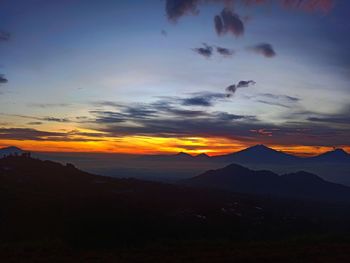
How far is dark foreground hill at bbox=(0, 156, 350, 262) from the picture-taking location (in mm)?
27203

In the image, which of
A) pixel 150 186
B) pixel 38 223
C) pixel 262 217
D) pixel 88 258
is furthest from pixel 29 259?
pixel 150 186

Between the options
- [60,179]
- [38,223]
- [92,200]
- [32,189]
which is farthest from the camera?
[60,179]

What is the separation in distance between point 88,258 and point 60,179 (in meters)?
62.7

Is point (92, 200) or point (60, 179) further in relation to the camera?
point (60, 179)

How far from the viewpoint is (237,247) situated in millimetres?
29594

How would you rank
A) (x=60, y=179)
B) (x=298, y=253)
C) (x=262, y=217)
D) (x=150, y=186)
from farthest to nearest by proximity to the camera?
(x=150, y=186), (x=60, y=179), (x=262, y=217), (x=298, y=253)

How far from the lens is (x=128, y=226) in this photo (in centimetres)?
5175

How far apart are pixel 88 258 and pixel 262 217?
179 ft

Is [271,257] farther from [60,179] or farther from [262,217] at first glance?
[60,179]

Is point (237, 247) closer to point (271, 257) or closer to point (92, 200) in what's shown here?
point (271, 257)

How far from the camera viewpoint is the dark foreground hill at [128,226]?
89.2 feet

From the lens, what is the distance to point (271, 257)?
26219 mm

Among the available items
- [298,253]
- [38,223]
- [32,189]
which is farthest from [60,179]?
[298,253]

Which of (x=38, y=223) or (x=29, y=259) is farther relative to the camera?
(x=38, y=223)
